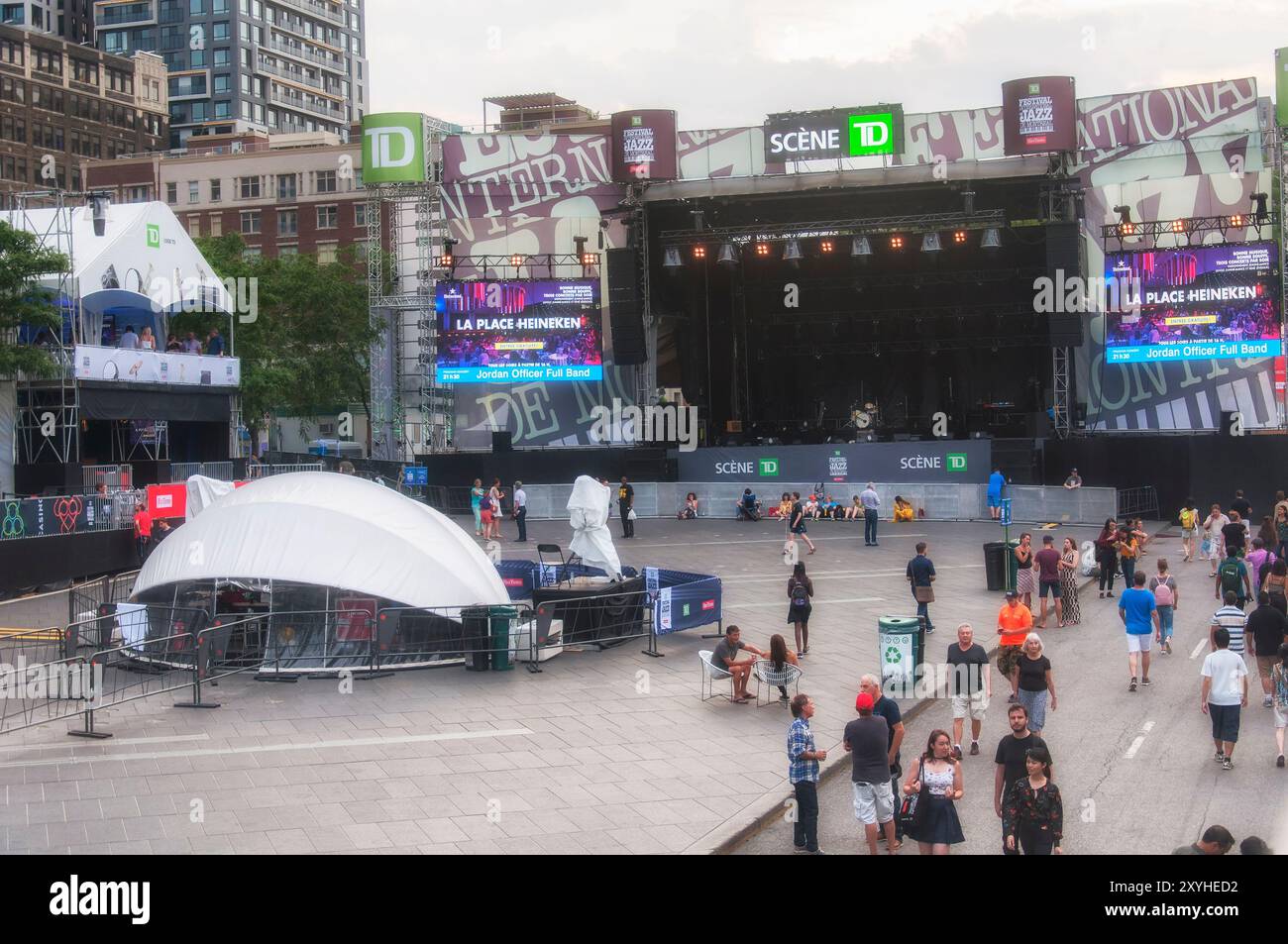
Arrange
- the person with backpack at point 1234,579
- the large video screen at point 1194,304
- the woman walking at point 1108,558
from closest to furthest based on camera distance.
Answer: the person with backpack at point 1234,579, the woman walking at point 1108,558, the large video screen at point 1194,304

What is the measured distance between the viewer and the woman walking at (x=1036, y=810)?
370 inches

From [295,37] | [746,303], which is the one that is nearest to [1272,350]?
[746,303]

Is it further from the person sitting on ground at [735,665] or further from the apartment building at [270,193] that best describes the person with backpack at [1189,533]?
the apartment building at [270,193]

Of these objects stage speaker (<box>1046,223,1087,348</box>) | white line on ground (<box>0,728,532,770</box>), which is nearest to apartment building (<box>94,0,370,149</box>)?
stage speaker (<box>1046,223,1087,348</box>)

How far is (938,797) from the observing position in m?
10.3

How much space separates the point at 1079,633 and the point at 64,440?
28.9 metres

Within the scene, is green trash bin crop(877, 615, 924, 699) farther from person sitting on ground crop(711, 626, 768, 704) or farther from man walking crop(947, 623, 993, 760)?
man walking crop(947, 623, 993, 760)

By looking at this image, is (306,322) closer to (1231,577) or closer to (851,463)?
(851,463)

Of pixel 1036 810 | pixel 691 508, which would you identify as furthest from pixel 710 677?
pixel 691 508

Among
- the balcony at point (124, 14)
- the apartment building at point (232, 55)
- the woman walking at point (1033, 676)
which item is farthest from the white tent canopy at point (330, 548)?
the balcony at point (124, 14)

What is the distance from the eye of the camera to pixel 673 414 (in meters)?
44.3

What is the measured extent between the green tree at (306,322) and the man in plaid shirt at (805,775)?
45.1 meters

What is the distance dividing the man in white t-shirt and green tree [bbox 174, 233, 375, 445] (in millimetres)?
44550

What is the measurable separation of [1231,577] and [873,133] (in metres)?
25.3
